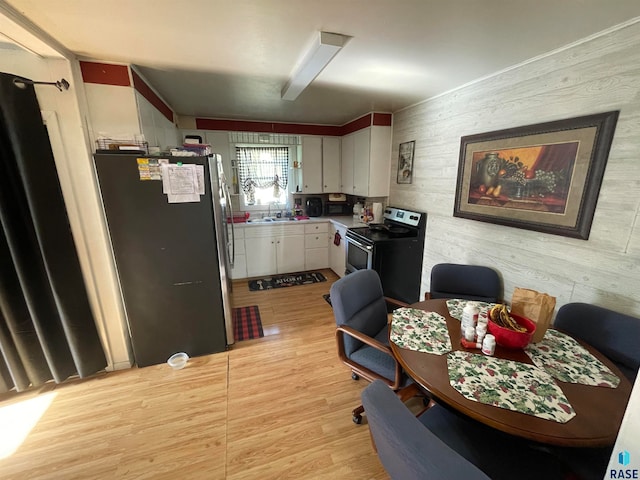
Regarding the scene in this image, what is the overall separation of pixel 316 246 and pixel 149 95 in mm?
2793

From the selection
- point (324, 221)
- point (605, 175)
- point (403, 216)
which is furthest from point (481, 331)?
point (324, 221)

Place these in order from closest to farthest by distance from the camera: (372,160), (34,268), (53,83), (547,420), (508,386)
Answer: (547,420)
(508,386)
(53,83)
(34,268)
(372,160)

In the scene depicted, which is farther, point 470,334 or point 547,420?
point 470,334

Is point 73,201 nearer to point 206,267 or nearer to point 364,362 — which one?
point 206,267

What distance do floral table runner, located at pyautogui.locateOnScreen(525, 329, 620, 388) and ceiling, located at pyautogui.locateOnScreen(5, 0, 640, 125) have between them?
1.64 metres

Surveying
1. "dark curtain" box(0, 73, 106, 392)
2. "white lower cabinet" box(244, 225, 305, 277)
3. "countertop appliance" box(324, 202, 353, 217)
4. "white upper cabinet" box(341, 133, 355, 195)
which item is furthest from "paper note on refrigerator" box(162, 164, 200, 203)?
"countertop appliance" box(324, 202, 353, 217)

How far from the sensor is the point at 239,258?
12.8 ft

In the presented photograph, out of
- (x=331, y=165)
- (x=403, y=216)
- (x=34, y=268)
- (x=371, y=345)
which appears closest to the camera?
(x=371, y=345)

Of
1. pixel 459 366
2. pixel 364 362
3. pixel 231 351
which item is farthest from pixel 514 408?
pixel 231 351

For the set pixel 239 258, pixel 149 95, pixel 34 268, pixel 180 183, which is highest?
pixel 149 95

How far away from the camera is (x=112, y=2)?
1217 millimetres

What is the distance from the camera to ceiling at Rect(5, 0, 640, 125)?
125 centimetres

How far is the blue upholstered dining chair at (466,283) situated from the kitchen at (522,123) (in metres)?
0.11

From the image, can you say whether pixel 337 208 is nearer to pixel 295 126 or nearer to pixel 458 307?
pixel 295 126
